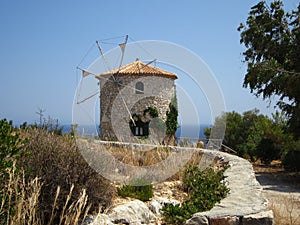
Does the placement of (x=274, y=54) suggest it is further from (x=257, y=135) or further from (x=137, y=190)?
(x=137, y=190)

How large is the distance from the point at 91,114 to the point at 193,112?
4514 millimetres

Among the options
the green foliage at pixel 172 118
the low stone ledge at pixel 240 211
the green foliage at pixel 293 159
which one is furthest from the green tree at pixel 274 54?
the low stone ledge at pixel 240 211

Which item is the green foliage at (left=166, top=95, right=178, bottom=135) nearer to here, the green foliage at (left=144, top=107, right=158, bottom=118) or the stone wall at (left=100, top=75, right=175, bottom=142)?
the stone wall at (left=100, top=75, right=175, bottom=142)

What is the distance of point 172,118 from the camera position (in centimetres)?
1814

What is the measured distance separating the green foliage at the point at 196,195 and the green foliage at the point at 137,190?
451 mm

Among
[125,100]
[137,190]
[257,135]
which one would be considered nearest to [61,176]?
[137,190]

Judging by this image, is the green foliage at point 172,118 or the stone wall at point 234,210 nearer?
the stone wall at point 234,210

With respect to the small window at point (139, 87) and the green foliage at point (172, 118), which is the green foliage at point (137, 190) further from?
the small window at point (139, 87)

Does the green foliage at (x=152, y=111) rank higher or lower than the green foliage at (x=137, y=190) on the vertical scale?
higher

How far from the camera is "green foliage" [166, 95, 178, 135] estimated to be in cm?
1780

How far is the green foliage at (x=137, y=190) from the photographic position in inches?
176

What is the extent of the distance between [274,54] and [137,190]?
11.0m

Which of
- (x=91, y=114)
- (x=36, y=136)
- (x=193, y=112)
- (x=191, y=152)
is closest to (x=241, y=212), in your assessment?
(x=36, y=136)

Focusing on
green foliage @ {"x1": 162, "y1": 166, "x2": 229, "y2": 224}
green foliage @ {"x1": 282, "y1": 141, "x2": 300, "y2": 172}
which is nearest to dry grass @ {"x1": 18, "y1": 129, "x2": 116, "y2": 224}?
green foliage @ {"x1": 162, "y1": 166, "x2": 229, "y2": 224}
